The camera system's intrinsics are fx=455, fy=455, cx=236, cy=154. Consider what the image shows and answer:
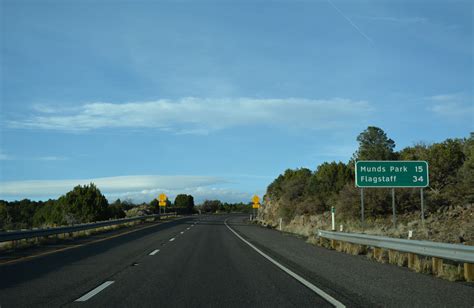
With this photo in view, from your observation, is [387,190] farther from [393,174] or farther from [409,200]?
[393,174]

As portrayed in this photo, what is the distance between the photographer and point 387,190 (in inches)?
1351

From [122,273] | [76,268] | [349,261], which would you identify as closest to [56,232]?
[76,268]

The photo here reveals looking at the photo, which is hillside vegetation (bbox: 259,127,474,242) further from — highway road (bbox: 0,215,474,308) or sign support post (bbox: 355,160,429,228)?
highway road (bbox: 0,215,474,308)

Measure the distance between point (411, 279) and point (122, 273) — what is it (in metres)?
6.96

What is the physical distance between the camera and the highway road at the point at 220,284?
25.9 ft

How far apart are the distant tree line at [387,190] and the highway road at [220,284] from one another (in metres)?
18.8

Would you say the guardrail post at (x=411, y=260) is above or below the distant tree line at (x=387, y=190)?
below

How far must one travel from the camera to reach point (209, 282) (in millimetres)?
9930

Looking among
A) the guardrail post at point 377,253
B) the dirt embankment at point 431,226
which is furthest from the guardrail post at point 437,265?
the dirt embankment at point 431,226

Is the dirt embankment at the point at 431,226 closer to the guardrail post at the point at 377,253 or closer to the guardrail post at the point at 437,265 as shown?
the guardrail post at the point at 377,253

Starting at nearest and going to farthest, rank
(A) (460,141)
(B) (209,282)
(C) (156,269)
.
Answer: (B) (209,282) → (C) (156,269) → (A) (460,141)

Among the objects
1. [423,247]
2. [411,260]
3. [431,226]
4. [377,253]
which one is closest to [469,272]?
[423,247]

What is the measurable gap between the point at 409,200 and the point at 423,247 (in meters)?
23.5

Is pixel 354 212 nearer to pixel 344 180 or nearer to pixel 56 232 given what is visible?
pixel 344 180
